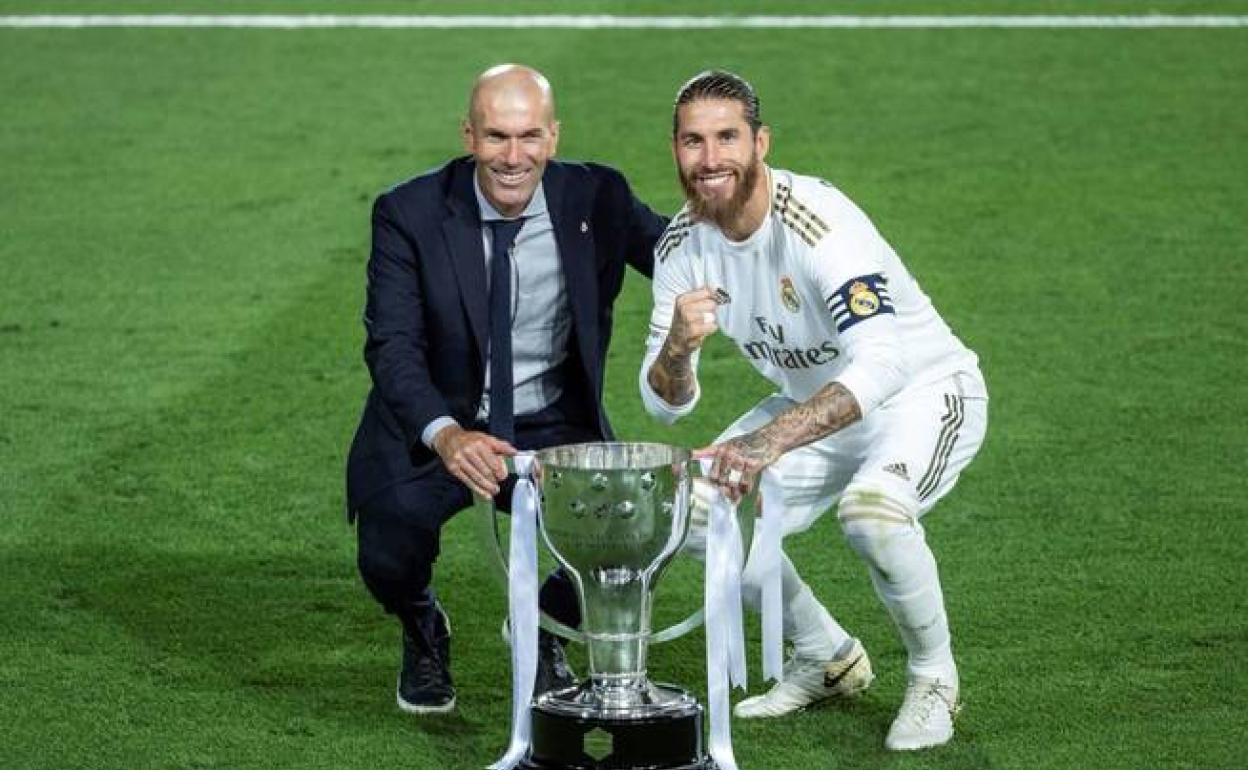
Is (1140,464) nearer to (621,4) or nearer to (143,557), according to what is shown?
(143,557)

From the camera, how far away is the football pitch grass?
5.70 metres

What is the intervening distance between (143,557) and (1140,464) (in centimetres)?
275

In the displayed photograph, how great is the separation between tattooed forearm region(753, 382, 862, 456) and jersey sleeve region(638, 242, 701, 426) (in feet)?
1.16

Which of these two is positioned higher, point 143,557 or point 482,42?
point 482,42

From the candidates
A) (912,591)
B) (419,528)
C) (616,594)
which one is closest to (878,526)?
(912,591)

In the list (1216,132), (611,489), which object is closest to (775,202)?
(611,489)

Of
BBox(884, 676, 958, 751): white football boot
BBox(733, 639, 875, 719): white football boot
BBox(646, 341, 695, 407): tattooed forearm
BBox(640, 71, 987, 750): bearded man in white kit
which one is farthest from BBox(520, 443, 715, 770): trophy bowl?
BBox(733, 639, 875, 719): white football boot

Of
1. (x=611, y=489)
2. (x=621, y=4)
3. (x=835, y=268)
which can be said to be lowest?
(x=611, y=489)

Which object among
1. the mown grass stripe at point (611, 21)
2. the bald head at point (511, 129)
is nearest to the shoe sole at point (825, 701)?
the bald head at point (511, 129)

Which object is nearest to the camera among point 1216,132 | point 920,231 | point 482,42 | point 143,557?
point 143,557

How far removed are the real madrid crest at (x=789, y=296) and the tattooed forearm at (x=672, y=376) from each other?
267mm

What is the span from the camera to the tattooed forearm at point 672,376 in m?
5.29

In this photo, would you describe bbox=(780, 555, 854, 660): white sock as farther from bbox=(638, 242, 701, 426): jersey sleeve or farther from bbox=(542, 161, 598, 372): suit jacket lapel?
bbox=(542, 161, 598, 372): suit jacket lapel

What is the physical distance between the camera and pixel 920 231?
9922 millimetres
